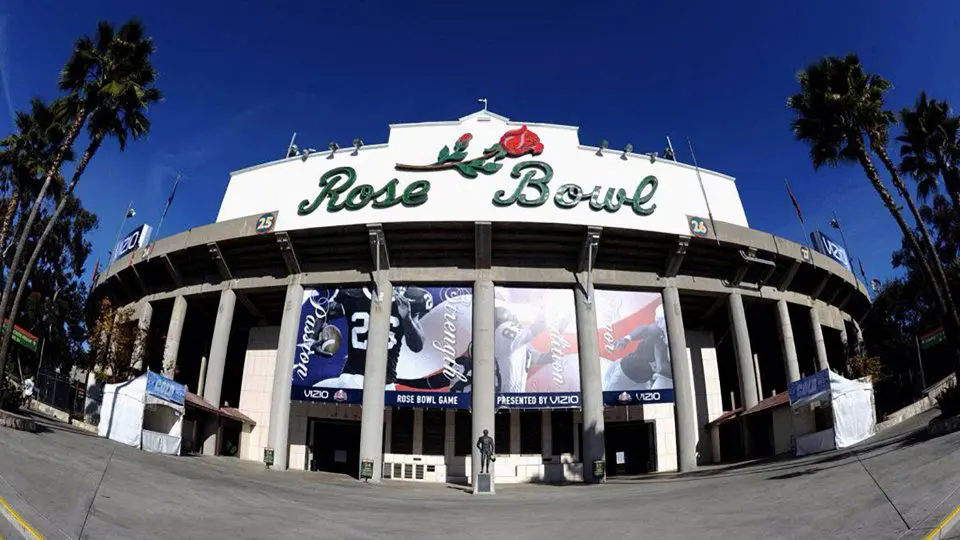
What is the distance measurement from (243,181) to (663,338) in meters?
25.5

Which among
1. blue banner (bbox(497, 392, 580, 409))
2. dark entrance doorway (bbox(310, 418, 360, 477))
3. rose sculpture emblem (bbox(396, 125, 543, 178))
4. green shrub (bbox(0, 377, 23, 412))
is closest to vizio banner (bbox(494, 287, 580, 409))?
blue banner (bbox(497, 392, 580, 409))

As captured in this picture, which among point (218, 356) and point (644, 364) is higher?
point (218, 356)

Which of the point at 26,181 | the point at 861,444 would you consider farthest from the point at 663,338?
the point at 26,181

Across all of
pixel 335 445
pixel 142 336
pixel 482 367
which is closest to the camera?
pixel 482 367

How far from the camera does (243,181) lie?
3341 centimetres

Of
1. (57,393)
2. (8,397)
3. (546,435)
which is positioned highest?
(57,393)

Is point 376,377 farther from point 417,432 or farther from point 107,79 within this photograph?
point 107,79

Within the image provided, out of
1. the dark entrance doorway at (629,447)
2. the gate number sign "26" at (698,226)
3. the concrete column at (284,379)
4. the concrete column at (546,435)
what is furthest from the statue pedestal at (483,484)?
the gate number sign "26" at (698,226)

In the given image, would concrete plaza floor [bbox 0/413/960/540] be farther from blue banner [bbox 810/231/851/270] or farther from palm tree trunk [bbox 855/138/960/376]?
blue banner [bbox 810/231/851/270]

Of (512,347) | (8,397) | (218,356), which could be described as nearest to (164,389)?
(8,397)

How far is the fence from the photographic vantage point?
1311 inches

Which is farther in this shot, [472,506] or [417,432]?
[417,432]

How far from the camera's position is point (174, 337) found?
3130 cm

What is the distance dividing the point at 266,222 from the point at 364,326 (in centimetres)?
761
